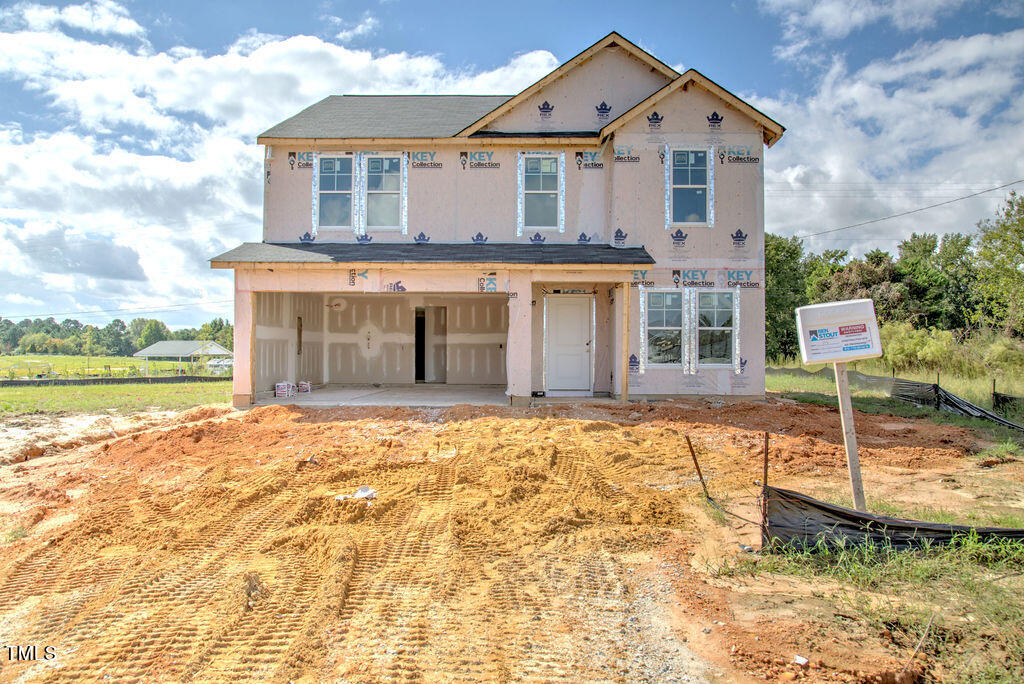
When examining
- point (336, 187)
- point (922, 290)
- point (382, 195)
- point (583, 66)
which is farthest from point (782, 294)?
point (336, 187)

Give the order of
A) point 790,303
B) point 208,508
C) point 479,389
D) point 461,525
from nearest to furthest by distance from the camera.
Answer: point 461,525
point 208,508
point 479,389
point 790,303

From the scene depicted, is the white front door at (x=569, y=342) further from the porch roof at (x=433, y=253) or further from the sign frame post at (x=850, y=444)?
the sign frame post at (x=850, y=444)

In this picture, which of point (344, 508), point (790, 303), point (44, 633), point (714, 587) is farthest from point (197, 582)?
point (790, 303)

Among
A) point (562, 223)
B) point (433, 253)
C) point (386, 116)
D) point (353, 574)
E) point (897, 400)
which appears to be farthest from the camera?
point (386, 116)

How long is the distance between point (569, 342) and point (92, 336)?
266ft

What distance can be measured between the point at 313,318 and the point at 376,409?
→ 19.8ft

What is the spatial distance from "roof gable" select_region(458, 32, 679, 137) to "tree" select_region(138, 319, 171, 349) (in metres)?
73.8

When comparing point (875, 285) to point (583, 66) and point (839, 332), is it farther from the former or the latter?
point (839, 332)

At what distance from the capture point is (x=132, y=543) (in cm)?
489

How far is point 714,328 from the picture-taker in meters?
13.2

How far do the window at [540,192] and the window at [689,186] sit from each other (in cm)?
293

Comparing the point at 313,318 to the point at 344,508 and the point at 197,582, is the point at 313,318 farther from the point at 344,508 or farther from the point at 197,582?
the point at 197,582

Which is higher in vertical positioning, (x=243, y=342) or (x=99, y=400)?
(x=243, y=342)

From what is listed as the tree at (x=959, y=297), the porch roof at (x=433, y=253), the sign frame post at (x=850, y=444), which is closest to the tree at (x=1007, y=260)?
the tree at (x=959, y=297)
